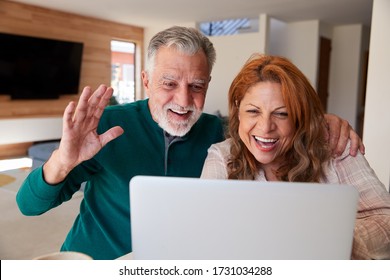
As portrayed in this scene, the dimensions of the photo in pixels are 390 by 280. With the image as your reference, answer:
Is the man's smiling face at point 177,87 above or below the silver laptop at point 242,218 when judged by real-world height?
above

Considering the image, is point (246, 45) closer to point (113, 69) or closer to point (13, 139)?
point (113, 69)

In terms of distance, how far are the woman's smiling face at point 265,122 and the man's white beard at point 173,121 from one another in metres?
0.23

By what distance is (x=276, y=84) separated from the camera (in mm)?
1131

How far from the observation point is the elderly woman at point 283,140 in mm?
1109

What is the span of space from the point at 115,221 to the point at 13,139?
509 cm

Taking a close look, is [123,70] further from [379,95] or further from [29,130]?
[379,95]

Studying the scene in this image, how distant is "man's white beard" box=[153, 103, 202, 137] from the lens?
1.31m

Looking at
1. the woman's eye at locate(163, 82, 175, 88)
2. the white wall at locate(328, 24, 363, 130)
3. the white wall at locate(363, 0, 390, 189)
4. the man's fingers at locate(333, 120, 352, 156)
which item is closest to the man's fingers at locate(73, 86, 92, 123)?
the woman's eye at locate(163, 82, 175, 88)

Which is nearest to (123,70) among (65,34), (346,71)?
(65,34)

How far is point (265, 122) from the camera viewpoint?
3.63 ft

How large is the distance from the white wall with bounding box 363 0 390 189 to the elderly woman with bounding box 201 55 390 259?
8.67 ft

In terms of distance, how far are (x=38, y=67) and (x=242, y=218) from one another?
648 centimetres

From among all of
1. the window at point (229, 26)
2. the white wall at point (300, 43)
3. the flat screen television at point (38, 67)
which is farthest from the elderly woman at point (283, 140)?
the window at point (229, 26)

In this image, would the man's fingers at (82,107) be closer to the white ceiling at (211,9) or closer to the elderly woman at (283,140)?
the elderly woman at (283,140)
